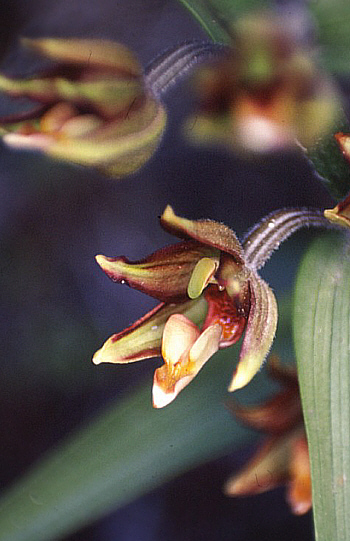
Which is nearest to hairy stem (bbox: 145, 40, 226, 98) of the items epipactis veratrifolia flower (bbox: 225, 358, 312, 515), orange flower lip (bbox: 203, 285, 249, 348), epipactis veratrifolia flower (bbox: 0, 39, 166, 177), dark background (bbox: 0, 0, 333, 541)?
epipactis veratrifolia flower (bbox: 0, 39, 166, 177)

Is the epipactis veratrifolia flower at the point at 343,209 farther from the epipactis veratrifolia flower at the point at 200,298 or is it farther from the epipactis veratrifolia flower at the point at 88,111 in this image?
the epipactis veratrifolia flower at the point at 88,111

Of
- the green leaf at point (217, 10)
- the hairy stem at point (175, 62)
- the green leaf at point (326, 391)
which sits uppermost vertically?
the green leaf at point (217, 10)

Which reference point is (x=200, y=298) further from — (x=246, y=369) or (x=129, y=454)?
(x=129, y=454)

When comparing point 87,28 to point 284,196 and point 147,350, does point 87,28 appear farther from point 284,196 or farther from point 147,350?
point 147,350

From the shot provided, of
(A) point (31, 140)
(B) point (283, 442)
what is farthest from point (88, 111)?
(B) point (283, 442)

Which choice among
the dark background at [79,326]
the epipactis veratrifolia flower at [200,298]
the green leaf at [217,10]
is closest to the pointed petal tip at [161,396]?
the epipactis veratrifolia flower at [200,298]

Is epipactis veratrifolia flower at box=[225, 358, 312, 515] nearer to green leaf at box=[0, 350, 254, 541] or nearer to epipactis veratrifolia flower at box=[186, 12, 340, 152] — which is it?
green leaf at box=[0, 350, 254, 541]

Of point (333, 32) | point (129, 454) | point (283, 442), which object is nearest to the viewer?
point (333, 32)
